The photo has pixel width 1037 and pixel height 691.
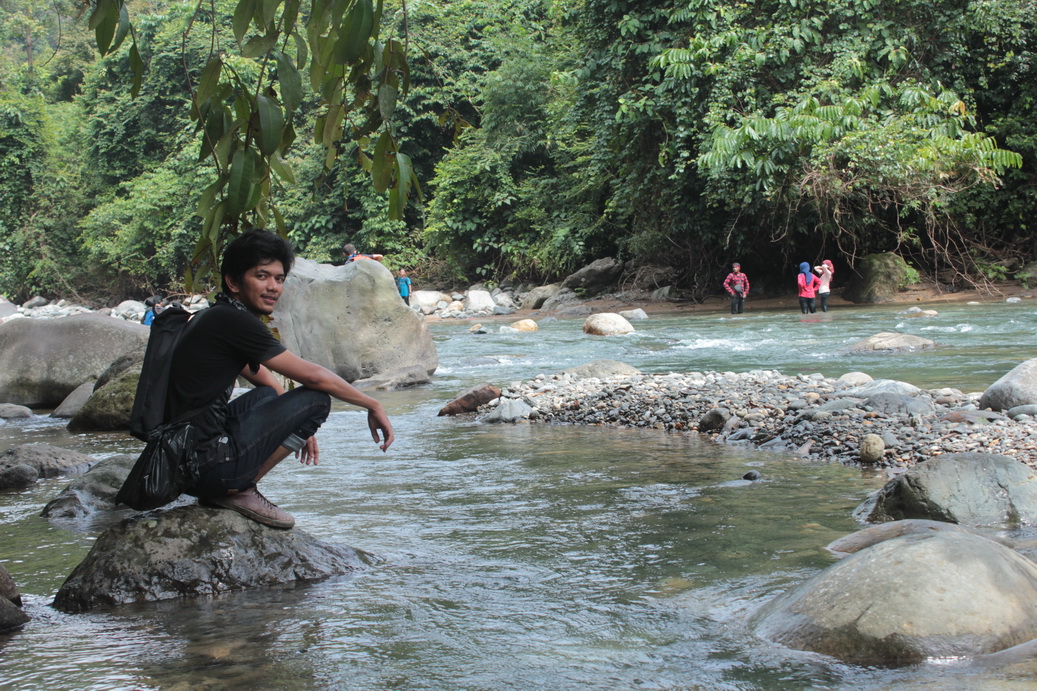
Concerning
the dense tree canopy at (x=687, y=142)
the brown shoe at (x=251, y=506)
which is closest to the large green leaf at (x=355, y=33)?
the brown shoe at (x=251, y=506)

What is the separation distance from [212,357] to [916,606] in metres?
2.57

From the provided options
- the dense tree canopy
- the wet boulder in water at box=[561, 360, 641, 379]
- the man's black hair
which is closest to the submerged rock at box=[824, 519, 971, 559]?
the man's black hair

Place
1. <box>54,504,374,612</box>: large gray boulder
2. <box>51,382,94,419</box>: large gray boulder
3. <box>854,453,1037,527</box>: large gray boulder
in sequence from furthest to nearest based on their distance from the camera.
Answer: <box>51,382,94,419</box>: large gray boulder < <box>854,453,1037,527</box>: large gray boulder < <box>54,504,374,612</box>: large gray boulder

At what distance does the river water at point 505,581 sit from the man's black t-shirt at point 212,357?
757 mm

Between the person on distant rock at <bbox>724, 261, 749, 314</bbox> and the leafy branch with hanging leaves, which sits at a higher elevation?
the leafy branch with hanging leaves

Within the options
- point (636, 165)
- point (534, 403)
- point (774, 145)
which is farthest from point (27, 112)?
point (534, 403)

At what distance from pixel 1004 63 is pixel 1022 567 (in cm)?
2062

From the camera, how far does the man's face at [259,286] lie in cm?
360

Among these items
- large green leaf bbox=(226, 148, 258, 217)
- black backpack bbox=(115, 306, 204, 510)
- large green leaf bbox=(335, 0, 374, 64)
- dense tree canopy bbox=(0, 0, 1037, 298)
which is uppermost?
dense tree canopy bbox=(0, 0, 1037, 298)

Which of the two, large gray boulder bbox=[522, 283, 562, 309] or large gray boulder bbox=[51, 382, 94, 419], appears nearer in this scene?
large gray boulder bbox=[51, 382, 94, 419]

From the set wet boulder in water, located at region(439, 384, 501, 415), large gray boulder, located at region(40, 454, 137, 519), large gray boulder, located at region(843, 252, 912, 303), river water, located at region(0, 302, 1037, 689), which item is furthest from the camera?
large gray boulder, located at region(843, 252, 912, 303)

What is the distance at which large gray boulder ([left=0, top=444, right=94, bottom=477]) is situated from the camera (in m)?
6.47

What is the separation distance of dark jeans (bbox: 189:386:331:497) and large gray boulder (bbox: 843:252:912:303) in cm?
1957

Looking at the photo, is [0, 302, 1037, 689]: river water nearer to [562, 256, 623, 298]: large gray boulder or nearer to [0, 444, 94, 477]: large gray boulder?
[0, 444, 94, 477]: large gray boulder
